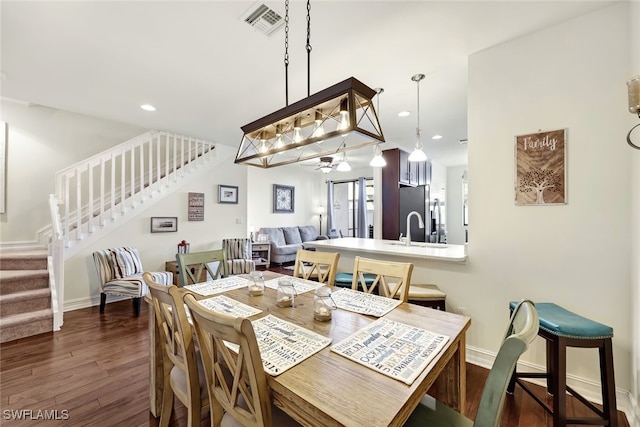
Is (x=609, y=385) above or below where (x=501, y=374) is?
below

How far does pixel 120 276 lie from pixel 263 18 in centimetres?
360

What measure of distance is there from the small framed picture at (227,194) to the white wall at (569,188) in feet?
14.7

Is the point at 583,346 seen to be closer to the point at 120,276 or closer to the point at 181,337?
the point at 181,337

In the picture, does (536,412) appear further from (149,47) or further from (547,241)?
(149,47)

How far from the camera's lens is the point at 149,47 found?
2250 millimetres

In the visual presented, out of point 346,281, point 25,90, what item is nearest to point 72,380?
point 346,281

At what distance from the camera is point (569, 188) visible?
194 centimetres

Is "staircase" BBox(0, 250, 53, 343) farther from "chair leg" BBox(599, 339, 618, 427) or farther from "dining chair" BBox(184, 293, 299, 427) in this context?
"chair leg" BBox(599, 339, 618, 427)

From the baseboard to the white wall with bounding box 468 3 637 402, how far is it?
3 centimetres

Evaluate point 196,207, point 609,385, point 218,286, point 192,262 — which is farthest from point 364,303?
point 196,207

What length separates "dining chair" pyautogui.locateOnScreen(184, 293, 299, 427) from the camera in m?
0.83

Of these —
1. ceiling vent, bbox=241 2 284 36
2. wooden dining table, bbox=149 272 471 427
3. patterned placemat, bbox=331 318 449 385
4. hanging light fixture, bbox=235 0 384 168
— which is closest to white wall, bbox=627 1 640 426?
wooden dining table, bbox=149 272 471 427

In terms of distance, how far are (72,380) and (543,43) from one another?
4.46m

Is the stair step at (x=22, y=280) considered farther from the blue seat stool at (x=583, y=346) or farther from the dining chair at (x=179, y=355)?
the blue seat stool at (x=583, y=346)
